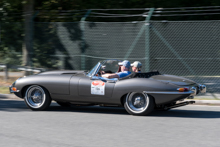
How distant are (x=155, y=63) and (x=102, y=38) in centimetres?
196

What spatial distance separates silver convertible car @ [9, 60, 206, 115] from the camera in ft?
23.5

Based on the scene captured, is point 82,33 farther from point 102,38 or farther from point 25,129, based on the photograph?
point 25,129

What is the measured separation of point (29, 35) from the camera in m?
12.9

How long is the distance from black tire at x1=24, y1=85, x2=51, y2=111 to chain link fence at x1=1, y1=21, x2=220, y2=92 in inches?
158

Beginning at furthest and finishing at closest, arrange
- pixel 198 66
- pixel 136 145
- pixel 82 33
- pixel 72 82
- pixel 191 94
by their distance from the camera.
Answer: pixel 82 33 < pixel 198 66 < pixel 72 82 < pixel 191 94 < pixel 136 145

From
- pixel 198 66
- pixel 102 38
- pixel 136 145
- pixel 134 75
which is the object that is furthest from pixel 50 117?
pixel 198 66

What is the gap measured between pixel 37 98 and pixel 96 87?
1498 millimetres

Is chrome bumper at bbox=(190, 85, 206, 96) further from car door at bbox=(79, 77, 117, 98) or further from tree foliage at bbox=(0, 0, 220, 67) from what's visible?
tree foliage at bbox=(0, 0, 220, 67)

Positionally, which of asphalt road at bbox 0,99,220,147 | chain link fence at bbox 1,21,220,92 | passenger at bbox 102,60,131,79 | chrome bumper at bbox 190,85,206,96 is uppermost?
chain link fence at bbox 1,21,220,92

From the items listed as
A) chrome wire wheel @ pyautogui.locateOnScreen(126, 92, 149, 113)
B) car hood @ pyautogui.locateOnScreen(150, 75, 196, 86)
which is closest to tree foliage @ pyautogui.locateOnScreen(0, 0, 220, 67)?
car hood @ pyautogui.locateOnScreen(150, 75, 196, 86)

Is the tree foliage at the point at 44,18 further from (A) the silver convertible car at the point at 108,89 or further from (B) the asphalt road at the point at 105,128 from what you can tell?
(B) the asphalt road at the point at 105,128

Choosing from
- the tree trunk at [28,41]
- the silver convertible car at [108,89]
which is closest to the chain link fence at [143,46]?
the tree trunk at [28,41]

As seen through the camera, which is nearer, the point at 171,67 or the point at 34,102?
the point at 34,102

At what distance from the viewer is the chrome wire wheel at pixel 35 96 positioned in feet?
26.6
